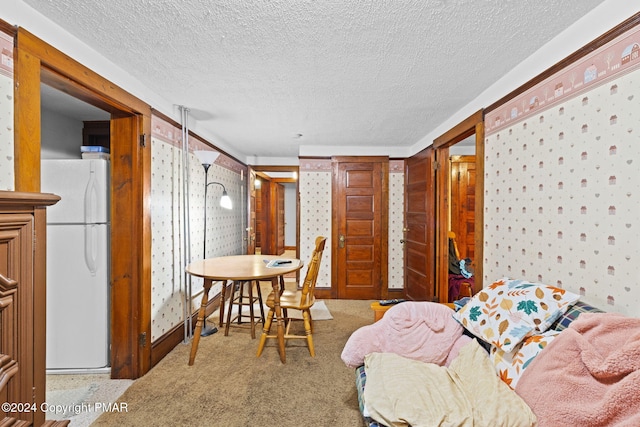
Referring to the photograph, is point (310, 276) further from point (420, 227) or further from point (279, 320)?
point (420, 227)

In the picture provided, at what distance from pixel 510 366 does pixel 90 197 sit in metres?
2.95

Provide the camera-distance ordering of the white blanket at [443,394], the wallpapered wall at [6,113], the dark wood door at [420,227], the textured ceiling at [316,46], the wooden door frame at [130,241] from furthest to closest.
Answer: the dark wood door at [420,227]
the wooden door frame at [130,241]
the textured ceiling at [316,46]
the wallpapered wall at [6,113]
the white blanket at [443,394]

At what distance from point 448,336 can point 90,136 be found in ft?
12.3

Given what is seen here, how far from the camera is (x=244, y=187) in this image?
5051 millimetres

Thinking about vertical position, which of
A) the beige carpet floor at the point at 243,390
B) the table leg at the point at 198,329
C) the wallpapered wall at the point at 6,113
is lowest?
the beige carpet floor at the point at 243,390

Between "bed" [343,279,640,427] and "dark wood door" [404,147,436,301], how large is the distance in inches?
65.4

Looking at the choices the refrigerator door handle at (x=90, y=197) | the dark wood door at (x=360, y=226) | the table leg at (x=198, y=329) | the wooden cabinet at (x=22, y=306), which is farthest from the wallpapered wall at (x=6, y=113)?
the dark wood door at (x=360, y=226)

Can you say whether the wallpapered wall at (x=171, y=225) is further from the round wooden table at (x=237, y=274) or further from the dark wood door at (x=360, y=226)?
the dark wood door at (x=360, y=226)

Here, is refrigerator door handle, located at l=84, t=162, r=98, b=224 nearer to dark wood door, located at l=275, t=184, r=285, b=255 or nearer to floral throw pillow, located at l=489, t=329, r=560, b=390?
floral throw pillow, located at l=489, t=329, r=560, b=390

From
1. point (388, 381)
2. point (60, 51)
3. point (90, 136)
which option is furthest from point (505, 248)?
point (90, 136)

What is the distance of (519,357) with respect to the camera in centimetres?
131

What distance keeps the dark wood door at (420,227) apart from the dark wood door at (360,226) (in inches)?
12.7

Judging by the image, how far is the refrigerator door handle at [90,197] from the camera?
2188 millimetres

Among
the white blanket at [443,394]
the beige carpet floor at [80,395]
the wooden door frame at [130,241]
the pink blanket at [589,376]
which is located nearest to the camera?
the pink blanket at [589,376]
